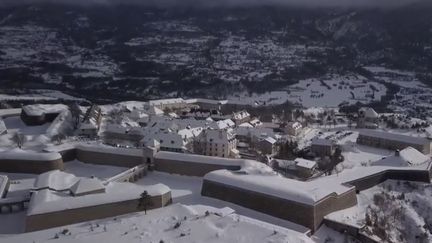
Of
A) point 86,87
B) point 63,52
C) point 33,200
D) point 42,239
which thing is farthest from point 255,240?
point 63,52

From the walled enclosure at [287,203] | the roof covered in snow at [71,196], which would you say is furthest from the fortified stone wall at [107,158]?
the walled enclosure at [287,203]

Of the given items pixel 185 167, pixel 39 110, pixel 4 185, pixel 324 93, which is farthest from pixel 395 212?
pixel 324 93

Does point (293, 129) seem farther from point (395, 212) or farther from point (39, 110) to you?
point (39, 110)

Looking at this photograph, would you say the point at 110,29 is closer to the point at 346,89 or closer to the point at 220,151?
the point at 346,89

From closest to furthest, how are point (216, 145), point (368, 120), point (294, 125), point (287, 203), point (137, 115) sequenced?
point (287, 203) → point (216, 145) → point (294, 125) → point (368, 120) → point (137, 115)

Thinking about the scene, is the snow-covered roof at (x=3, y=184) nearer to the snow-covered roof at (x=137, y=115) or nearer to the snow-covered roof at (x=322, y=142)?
the snow-covered roof at (x=137, y=115)

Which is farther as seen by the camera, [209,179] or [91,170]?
[91,170]
